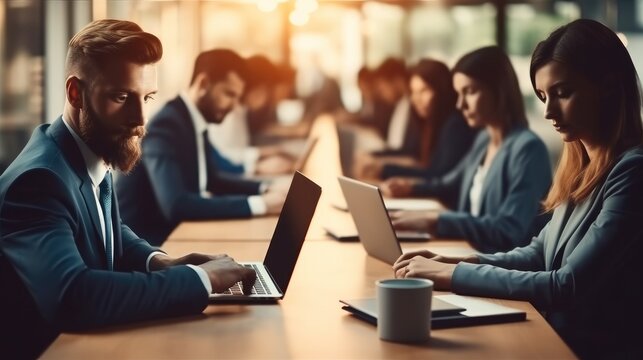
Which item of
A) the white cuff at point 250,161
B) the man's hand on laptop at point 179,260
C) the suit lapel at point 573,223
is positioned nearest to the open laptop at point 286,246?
the man's hand on laptop at point 179,260

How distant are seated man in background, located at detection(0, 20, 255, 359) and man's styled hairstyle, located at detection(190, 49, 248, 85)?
6.57 ft

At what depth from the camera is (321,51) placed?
1512 cm

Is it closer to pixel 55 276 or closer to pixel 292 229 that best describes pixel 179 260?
pixel 292 229

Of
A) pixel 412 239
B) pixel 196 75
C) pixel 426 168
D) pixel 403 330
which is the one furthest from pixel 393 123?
pixel 403 330

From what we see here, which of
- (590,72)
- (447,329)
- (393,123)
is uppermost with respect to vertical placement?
(590,72)

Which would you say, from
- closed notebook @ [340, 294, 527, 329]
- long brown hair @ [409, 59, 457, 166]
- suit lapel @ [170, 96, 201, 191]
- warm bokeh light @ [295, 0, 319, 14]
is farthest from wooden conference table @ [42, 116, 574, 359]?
warm bokeh light @ [295, 0, 319, 14]

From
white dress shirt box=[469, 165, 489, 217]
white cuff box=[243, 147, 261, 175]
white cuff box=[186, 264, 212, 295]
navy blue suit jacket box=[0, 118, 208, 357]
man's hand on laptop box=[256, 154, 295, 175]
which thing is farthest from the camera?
white cuff box=[243, 147, 261, 175]

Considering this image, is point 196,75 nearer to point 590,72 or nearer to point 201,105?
point 201,105

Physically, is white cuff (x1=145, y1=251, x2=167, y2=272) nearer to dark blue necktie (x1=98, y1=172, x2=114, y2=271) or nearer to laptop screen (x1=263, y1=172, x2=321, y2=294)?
dark blue necktie (x1=98, y1=172, x2=114, y2=271)

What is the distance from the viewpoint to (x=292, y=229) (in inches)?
89.4

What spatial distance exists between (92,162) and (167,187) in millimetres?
1716

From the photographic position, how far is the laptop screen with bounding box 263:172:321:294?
7.09ft

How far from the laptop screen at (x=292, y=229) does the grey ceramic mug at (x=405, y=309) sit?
400mm

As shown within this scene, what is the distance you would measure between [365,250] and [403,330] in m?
1.16
